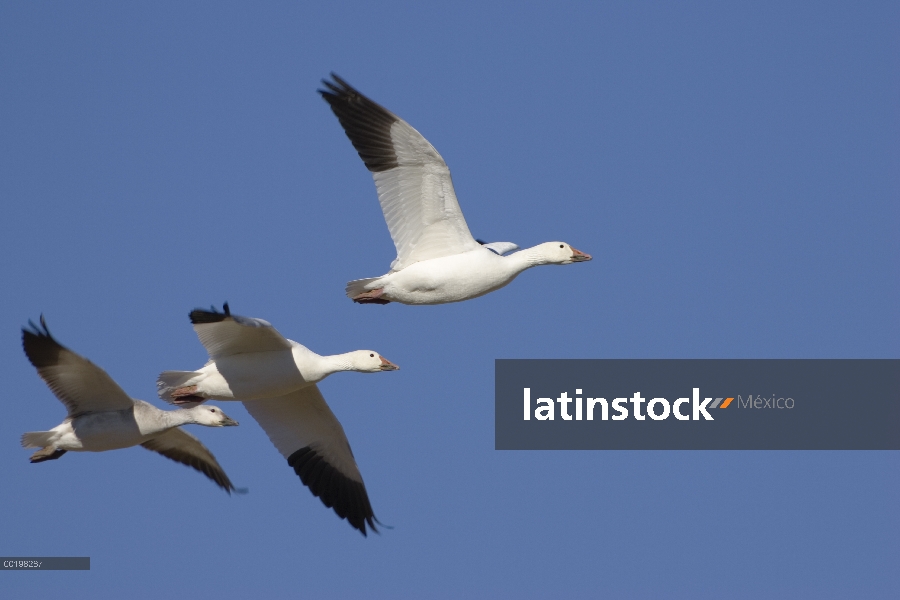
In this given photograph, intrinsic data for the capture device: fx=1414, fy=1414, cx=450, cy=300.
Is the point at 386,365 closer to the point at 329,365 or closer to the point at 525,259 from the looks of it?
the point at 329,365

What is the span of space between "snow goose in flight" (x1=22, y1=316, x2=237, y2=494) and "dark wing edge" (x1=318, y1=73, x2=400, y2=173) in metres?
3.26

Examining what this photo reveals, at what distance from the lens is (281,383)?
517 inches

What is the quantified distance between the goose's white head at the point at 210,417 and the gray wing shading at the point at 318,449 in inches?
15.6

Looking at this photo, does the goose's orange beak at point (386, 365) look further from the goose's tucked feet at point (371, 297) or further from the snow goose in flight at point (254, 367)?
the goose's tucked feet at point (371, 297)

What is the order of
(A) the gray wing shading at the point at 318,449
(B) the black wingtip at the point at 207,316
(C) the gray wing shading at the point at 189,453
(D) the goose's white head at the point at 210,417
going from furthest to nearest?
(C) the gray wing shading at the point at 189,453 → (A) the gray wing shading at the point at 318,449 → (D) the goose's white head at the point at 210,417 → (B) the black wingtip at the point at 207,316

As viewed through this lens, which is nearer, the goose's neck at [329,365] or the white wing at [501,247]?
the goose's neck at [329,365]

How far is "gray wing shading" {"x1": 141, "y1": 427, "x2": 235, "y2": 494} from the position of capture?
51.9 feet

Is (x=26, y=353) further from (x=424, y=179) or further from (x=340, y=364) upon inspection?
(x=424, y=179)

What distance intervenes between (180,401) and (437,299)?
2.57 meters

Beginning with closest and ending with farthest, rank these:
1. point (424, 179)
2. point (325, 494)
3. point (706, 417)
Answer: point (424, 179) → point (325, 494) → point (706, 417)

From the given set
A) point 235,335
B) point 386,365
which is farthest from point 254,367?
point 386,365

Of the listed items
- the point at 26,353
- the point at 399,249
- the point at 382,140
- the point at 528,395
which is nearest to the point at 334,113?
the point at 382,140

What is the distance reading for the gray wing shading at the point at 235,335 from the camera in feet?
40.2

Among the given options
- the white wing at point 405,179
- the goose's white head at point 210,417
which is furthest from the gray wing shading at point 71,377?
the white wing at point 405,179
